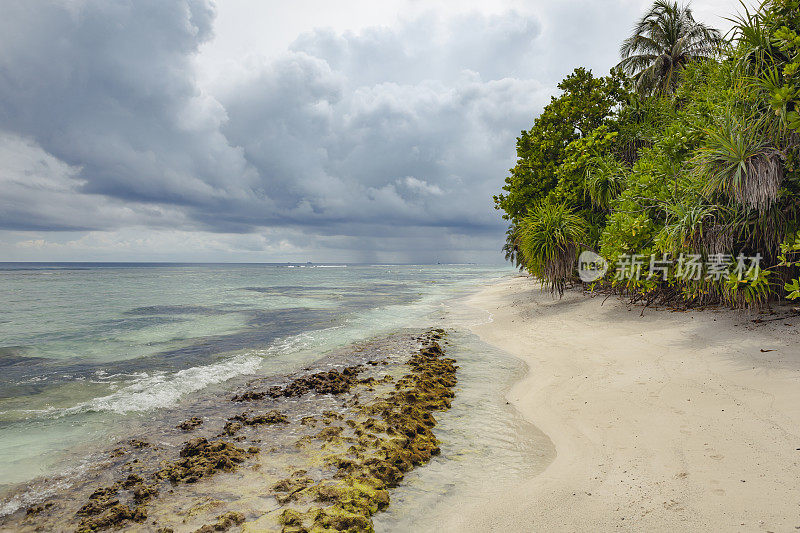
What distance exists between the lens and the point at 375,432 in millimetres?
5449

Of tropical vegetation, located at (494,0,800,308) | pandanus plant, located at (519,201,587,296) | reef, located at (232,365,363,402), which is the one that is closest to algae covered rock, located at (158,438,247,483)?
reef, located at (232,365,363,402)

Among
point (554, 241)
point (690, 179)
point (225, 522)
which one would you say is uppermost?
point (690, 179)

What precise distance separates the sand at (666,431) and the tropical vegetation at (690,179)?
148 cm

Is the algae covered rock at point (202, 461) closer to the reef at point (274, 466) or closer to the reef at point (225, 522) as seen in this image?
the reef at point (274, 466)

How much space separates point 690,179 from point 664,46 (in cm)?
2415

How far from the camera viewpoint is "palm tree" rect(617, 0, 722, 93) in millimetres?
25188

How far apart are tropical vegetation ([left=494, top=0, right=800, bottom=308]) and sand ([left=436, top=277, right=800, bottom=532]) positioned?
1.48 metres

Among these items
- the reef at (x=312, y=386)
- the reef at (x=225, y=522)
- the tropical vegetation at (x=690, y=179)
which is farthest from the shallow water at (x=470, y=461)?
the tropical vegetation at (x=690, y=179)

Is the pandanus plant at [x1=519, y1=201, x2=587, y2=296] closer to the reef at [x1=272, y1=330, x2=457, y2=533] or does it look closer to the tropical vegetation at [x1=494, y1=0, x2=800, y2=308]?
the tropical vegetation at [x1=494, y1=0, x2=800, y2=308]

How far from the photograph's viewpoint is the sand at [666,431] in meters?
3.41

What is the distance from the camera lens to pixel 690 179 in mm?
10133

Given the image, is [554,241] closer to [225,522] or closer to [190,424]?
[190,424]

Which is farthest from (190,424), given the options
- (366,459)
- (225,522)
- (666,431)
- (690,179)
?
(690,179)

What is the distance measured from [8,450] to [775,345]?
12950mm
